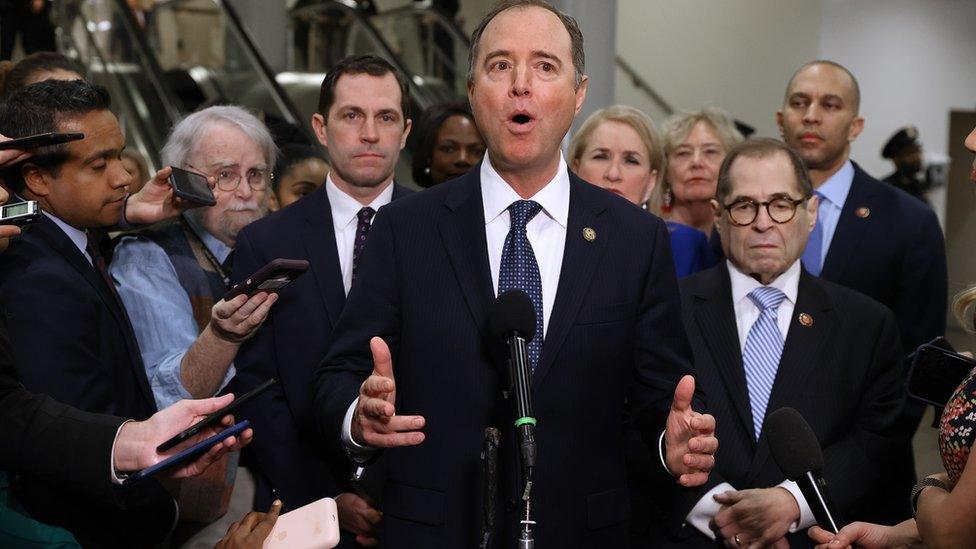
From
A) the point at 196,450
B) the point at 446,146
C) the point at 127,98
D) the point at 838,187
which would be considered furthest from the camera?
the point at 127,98

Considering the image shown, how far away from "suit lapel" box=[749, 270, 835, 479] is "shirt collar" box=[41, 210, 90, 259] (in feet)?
6.10

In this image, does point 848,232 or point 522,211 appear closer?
point 522,211

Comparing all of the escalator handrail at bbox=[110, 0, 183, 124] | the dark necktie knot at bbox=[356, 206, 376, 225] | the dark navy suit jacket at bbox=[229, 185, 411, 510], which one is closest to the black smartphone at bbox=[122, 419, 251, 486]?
the dark navy suit jacket at bbox=[229, 185, 411, 510]

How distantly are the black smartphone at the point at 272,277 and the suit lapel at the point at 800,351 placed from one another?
1.34m

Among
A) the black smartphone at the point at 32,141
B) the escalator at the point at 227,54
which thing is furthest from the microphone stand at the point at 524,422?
the escalator at the point at 227,54

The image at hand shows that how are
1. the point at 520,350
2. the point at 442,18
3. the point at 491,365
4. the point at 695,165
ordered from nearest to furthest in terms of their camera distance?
the point at 520,350
the point at 491,365
the point at 695,165
the point at 442,18

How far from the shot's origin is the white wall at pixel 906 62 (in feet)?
37.1

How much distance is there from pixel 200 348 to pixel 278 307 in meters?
0.27

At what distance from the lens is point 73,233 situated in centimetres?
278

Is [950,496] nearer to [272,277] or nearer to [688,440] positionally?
[688,440]

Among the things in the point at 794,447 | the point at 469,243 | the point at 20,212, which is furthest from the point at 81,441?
the point at 794,447

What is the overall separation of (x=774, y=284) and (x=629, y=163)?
987mm

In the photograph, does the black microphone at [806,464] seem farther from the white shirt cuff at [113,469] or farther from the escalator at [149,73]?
the escalator at [149,73]

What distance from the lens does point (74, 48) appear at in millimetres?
9273
